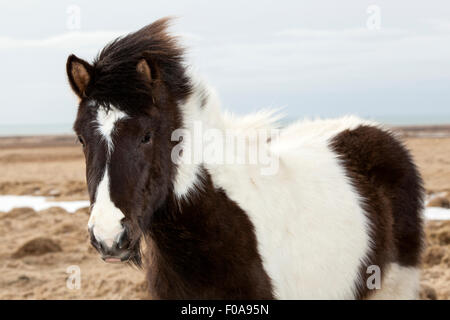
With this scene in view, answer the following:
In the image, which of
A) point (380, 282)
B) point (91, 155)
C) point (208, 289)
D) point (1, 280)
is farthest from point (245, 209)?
point (1, 280)

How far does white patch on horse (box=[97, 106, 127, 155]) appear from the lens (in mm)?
2732

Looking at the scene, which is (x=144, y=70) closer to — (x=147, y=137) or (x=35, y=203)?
(x=147, y=137)

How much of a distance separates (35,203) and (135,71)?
13.3 meters

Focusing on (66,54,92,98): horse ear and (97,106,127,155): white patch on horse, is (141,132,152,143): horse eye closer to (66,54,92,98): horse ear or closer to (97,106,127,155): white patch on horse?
(97,106,127,155): white patch on horse

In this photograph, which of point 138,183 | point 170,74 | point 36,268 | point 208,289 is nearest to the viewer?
point 138,183

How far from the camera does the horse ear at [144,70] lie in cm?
292

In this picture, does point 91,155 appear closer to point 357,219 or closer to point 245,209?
point 245,209

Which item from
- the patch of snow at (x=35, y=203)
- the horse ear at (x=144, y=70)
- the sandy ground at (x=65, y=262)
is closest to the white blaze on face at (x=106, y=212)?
the horse ear at (x=144, y=70)

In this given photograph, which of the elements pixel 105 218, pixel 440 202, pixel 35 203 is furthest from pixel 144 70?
pixel 35 203

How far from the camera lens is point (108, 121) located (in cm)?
278

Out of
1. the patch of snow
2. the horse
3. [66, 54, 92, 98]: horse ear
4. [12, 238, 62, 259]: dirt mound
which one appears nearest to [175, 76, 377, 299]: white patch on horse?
the horse

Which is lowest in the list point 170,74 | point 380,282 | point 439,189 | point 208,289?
point 439,189

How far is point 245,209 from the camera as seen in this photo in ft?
9.95

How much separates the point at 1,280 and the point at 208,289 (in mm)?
5551
